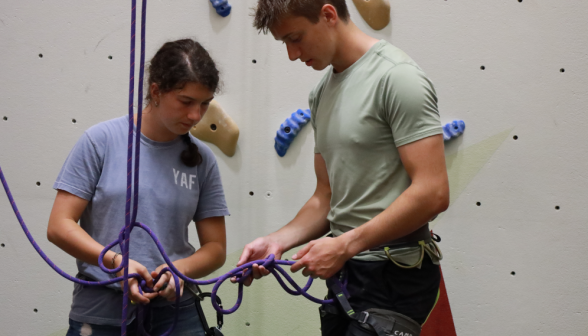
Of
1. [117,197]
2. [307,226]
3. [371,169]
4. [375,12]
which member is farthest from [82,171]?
[375,12]

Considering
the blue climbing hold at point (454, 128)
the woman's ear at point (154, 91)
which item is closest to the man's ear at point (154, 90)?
the woman's ear at point (154, 91)

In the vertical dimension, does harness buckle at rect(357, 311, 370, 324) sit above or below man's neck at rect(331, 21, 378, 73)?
below

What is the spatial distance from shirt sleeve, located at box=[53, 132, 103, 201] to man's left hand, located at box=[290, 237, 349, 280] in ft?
1.55

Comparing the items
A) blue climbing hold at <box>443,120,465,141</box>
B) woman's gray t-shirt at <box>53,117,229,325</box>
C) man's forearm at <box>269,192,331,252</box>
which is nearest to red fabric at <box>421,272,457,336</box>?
blue climbing hold at <box>443,120,465,141</box>

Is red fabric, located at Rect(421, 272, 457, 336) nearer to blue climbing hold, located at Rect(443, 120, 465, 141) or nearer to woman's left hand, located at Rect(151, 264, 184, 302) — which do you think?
blue climbing hold, located at Rect(443, 120, 465, 141)

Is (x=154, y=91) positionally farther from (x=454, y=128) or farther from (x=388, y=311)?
(x=454, y=128)

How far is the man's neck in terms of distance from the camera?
109 cm

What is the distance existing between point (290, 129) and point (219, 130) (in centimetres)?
24

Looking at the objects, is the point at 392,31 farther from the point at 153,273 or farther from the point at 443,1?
the point at 153,273

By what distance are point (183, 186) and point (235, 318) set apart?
0.80 meters

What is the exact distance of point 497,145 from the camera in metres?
1.70

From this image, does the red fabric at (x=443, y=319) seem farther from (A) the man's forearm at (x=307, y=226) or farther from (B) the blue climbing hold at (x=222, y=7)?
(B) the blue climbing hold at (x=222, y=7)

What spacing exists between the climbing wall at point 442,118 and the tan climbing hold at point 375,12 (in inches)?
0.8

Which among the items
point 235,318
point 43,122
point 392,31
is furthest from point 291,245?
point 43,122
